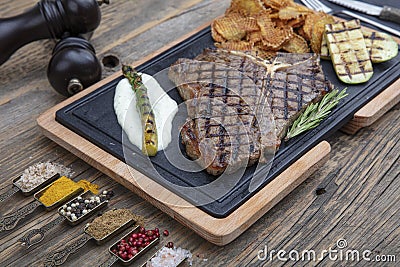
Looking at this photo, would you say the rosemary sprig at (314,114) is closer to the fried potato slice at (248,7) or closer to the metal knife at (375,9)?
the fried potato slice at (248,7)

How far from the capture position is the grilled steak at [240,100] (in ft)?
9.73

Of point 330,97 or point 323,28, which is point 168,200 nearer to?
point 330,97

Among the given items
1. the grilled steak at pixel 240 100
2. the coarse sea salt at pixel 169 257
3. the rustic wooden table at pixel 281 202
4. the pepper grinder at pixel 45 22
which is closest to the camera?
the coarse sea salt at pixel 169 257

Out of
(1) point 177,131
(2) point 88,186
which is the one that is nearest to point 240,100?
(1) point 177,131

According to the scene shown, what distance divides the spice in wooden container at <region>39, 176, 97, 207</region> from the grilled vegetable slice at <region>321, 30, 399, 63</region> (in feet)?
5.65

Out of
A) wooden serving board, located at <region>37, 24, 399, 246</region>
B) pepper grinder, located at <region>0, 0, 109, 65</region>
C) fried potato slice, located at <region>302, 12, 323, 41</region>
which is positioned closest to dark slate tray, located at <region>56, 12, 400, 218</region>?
wooden serving board, located at <region>37, 24, 399, 246</region>

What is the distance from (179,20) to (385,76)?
1.66 m

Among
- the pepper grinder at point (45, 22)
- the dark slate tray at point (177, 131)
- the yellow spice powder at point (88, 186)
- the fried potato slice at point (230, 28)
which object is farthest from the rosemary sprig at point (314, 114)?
the pepper grinder at point (45, 22)

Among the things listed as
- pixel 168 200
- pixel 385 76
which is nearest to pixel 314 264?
pixel 168 200

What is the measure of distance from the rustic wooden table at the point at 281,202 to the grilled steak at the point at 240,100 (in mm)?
317

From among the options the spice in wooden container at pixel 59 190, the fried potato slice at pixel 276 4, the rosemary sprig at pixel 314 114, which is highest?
the fried potato slice at pixel 276 4

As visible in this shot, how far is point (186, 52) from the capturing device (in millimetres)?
3932

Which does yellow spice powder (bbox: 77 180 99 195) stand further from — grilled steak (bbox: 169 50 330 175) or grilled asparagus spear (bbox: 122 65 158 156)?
grilled steak (bbox: 169 50 330 175)

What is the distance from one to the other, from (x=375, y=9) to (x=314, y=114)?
146 cm
